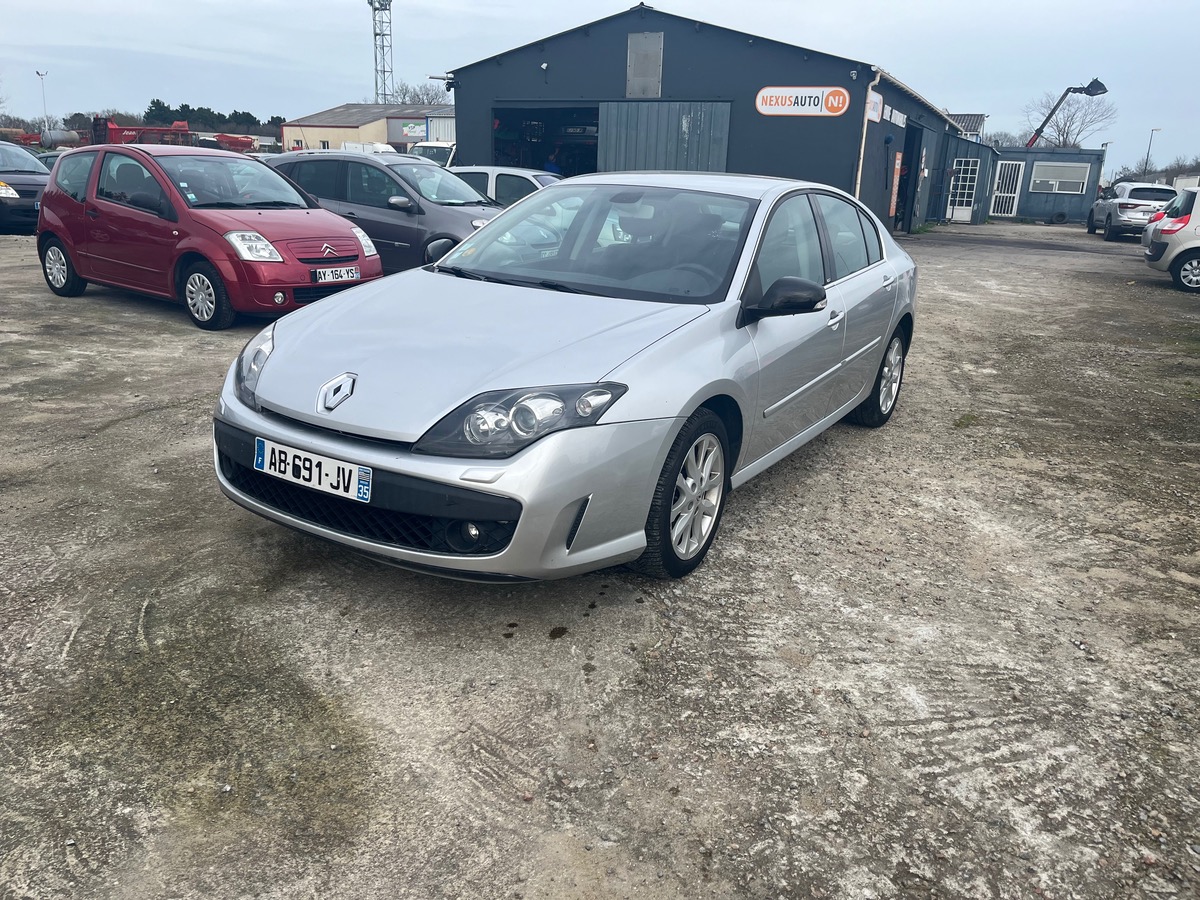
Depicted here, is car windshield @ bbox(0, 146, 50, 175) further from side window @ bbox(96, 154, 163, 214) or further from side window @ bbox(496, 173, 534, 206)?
side window @ bbox(96, 154, 163, 214)

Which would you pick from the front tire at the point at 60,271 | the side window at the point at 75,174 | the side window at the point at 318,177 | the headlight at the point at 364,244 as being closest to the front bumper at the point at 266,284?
the headlight at the point at 364,244

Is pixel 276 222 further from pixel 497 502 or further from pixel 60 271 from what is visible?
pixel 497 502

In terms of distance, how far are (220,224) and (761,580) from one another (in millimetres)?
5856

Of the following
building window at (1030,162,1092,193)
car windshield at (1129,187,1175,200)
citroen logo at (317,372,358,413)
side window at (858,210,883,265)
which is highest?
building window at (1030,162,1092,193)

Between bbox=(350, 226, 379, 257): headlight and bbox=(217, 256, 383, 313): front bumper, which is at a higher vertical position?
bbox=(350, 226, 379, 257): headlight

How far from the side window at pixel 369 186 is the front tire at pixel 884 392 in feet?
20.2

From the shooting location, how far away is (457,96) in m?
21.9

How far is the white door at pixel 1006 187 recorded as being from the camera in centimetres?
4109

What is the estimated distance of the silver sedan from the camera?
2828 millimetres

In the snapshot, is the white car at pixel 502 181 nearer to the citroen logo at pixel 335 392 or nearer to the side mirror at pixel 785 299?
the side mirror at pixel 785 299

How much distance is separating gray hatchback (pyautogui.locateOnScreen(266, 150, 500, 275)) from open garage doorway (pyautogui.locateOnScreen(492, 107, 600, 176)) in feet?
40.5

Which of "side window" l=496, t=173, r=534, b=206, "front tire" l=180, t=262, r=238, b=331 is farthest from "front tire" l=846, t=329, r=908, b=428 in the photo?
"side window" l=496, t=173, r=534, b=206

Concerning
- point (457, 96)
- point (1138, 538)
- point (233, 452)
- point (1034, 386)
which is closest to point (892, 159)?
point (457, 96)

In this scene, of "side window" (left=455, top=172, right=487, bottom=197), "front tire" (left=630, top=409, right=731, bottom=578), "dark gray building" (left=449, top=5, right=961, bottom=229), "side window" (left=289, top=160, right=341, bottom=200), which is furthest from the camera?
"dark gray building" (left=449, top=5, right=961, bottom=229)
